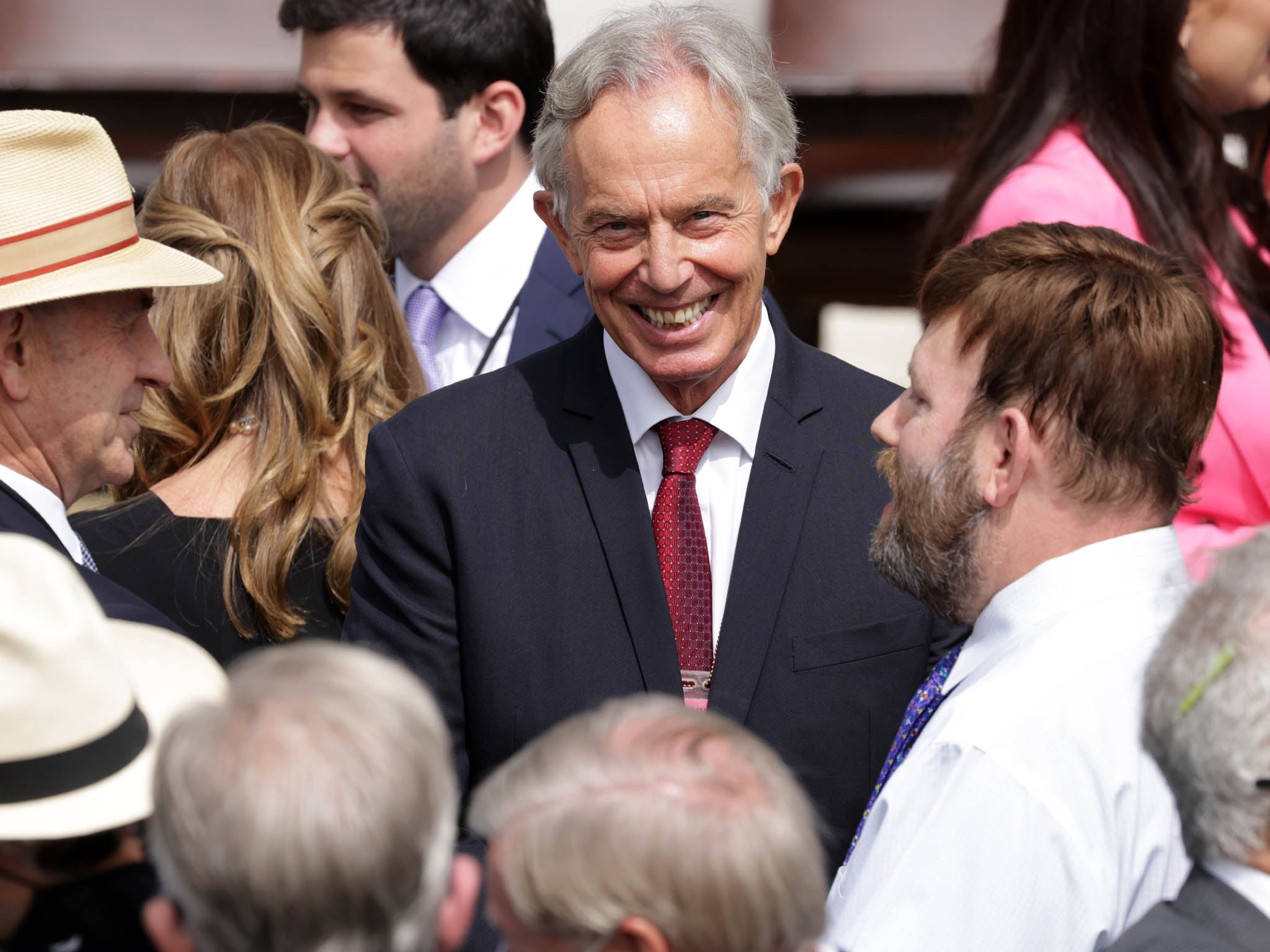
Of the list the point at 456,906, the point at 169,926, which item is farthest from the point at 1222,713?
the point at 169,926

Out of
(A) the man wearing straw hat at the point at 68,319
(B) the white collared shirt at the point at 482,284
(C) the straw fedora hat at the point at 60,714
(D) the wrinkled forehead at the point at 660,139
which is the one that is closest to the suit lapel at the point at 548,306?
(B) the white collared shirt at the point at 482,284

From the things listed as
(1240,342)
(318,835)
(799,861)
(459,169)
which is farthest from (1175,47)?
(318,835)

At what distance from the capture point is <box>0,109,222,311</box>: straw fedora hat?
81.0 inches

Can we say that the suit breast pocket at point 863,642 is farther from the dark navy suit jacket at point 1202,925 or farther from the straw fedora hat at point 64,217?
the straw fedora hat at point 64,217

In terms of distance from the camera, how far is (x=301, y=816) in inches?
46.1

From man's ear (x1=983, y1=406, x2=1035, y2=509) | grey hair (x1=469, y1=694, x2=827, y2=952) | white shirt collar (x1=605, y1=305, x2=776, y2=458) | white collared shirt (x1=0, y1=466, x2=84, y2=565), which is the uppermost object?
man's ear (x1=983, y1=406, x2=1035, y2=509)

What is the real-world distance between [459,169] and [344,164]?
32cm

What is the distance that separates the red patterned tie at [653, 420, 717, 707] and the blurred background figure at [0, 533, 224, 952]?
3.45ft

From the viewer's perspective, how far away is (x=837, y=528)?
8.03ft

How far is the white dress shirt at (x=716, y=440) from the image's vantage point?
2463 mm

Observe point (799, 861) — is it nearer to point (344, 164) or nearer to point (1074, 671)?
point (1074, 671)

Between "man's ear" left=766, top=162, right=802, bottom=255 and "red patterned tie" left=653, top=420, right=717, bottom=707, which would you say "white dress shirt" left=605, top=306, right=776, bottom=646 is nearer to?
"red patterned tie" left=653, top=420, right=717, bottom=707

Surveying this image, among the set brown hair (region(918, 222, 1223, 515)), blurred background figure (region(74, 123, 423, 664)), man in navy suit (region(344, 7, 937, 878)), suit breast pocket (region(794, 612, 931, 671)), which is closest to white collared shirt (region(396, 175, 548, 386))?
blurred background figure (region(74, 123, 423, 664))

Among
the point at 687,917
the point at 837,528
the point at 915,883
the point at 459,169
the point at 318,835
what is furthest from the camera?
the point at 459,169
